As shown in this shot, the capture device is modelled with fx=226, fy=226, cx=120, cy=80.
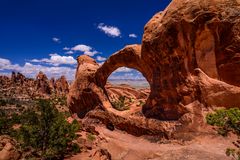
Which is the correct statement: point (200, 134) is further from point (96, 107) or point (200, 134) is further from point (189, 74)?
point (96, 107)

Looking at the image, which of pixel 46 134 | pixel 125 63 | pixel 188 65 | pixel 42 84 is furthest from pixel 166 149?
pixel 42 84

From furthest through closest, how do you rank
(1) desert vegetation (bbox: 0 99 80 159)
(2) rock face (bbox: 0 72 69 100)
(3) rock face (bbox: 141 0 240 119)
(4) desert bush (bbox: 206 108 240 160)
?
(2) rock face (bbox: 0 72 69 100) → (1) desert vegetation (bbox: 0 99 80 159) → (3) rock face (bbox: 141 0 240 119) → (4) desert bush (bbox: 206 108 240 160)

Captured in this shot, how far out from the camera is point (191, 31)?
14.2 m

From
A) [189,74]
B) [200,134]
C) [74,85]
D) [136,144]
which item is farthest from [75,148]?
[74,85]

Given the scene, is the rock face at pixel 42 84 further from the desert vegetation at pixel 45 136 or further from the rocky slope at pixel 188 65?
the desert vegetation at pixel 45 136

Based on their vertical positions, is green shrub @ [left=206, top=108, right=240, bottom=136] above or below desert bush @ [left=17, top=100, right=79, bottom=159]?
above

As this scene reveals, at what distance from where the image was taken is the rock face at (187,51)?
13.4m

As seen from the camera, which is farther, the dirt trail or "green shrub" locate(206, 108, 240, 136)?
the dirt trail

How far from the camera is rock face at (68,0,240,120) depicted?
13445 millimetres

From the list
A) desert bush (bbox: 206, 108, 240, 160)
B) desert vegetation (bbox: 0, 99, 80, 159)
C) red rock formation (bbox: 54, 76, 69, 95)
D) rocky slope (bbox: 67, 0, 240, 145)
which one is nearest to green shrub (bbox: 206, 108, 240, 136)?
desert bush (bbox: 206, 108, 240, 160)

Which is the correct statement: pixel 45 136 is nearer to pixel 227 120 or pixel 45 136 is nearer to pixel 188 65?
pixel 188 65

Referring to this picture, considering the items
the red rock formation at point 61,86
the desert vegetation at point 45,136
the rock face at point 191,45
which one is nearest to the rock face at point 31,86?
the red rock formation at point 61,86

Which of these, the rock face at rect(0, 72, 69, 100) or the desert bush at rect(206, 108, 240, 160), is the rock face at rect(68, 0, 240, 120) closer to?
the desert bush at rect(206, 108, 240, 160)

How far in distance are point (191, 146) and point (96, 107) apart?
11.9m
